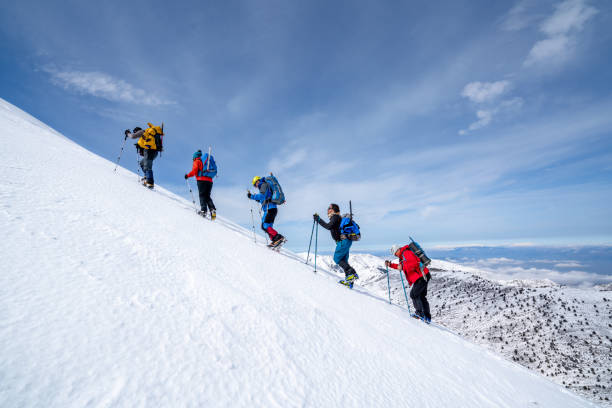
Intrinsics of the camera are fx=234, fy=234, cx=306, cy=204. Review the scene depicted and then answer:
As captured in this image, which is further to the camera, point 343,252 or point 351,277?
point 343,252

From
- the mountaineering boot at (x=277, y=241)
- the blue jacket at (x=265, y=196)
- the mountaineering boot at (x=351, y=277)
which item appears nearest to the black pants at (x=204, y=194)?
the blue jacket at (x=265, y=196)

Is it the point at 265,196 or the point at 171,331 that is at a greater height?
the point at 265,196

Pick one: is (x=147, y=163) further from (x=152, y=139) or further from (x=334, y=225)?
(x=334, y=225)

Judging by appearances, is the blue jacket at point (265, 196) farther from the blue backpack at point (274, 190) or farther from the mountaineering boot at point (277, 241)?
the mountaineering boot at point (277, 241)

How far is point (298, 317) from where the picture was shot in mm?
3500

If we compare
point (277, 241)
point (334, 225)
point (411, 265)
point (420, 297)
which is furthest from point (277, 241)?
point (420, 297)

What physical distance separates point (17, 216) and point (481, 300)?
109 ft

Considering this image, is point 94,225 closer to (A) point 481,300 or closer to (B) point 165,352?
(B) point 165,352

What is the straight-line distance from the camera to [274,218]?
358 inches

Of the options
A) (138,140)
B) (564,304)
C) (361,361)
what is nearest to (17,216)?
(361,361)

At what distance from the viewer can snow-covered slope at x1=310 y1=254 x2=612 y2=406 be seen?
15.0m

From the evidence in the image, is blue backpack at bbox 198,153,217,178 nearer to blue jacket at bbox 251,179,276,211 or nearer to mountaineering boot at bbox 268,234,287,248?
blue jacket at bbox 251,179,276,211

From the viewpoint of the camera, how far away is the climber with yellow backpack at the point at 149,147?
968 cm

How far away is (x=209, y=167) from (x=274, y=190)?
2.86 m
